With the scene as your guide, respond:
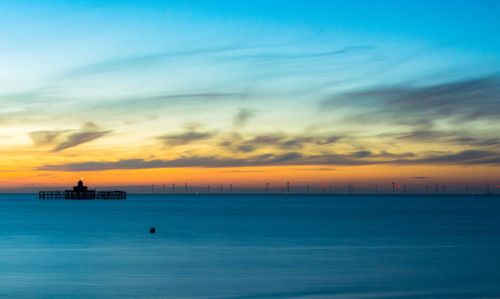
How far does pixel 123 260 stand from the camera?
138 ft

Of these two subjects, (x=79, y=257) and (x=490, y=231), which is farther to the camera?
(x=490, y=231)

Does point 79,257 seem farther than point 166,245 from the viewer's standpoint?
No

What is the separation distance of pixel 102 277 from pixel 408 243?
94.9 ft

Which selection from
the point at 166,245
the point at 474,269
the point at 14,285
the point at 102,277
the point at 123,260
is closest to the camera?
the point at 14,285

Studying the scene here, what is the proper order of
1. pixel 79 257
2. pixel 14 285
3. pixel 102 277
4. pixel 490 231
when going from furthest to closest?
pixel 490 231 → pixel 79 257 → pixel 102 277 → pixel 14 285

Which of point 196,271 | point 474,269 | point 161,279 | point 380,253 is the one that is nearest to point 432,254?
point 380,253

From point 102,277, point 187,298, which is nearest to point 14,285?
point 102,277

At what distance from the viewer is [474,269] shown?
38000 millimetres

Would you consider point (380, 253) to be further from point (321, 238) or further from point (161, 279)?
point (161, 279)

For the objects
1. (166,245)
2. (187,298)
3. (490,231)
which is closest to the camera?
(187,298)

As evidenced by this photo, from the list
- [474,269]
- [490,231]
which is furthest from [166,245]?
[490,231]

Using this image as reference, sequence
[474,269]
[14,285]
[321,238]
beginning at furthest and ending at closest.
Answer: [321,238] → [474,269] → [14,285]

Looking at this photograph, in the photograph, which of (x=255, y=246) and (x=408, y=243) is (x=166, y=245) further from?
(x=408, y=243)

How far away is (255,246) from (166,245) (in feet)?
22.4
